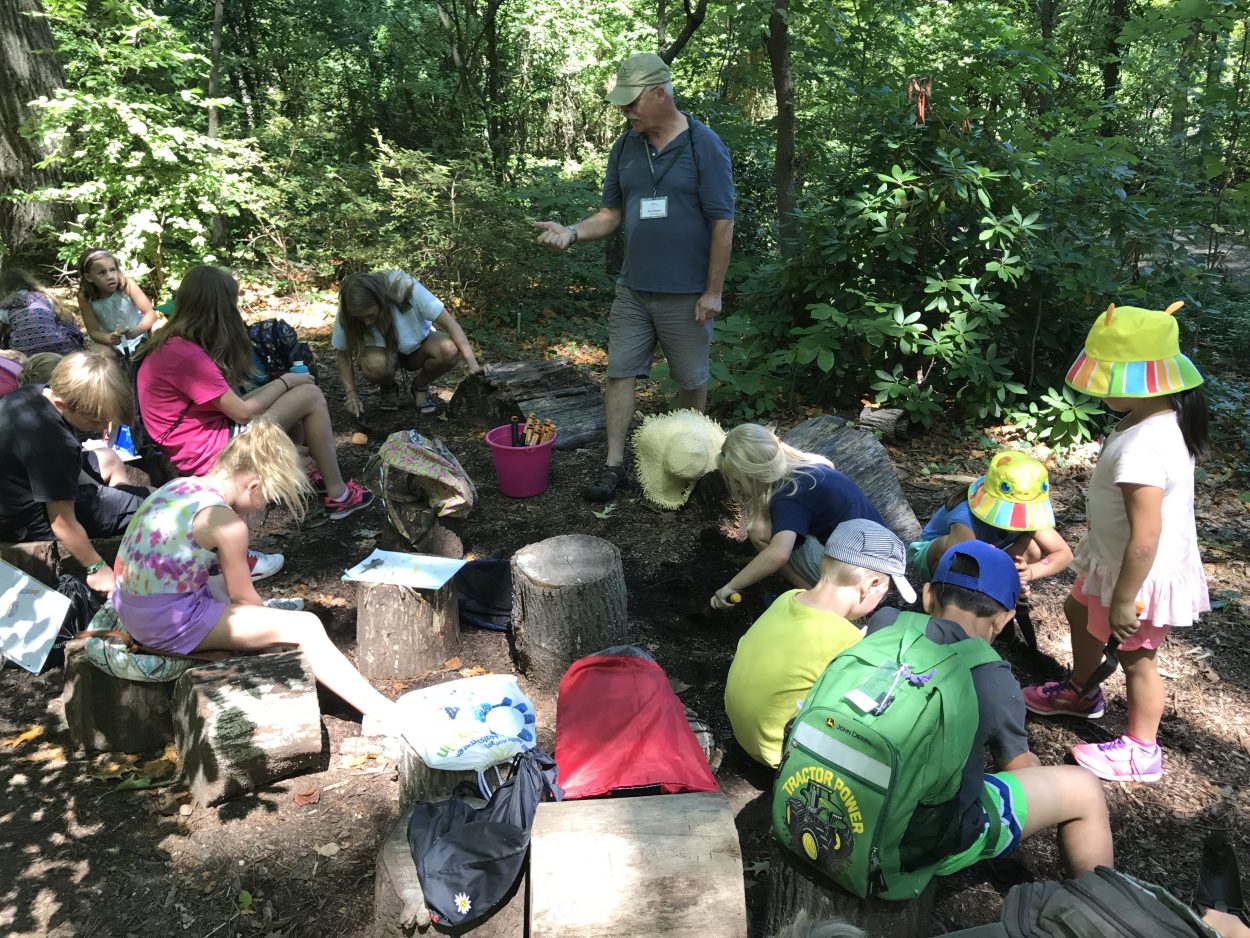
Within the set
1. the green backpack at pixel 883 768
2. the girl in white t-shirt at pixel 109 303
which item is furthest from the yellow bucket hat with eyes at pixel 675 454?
the girl in white t-shirt at pixel 109 303

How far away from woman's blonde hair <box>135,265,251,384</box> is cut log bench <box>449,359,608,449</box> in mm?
1985

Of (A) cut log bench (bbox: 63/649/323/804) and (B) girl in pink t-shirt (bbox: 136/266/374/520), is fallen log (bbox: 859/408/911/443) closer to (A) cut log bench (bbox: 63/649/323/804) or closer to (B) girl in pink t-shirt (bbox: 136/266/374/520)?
(B) girl in pink t-shirt (bbox: 136/266/374/520)

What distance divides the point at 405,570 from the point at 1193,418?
2.94 metres

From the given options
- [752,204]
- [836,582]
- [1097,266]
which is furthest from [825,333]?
[752,204]

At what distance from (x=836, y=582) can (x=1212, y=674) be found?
1956 mm

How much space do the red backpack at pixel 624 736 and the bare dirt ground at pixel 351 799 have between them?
0.42 m

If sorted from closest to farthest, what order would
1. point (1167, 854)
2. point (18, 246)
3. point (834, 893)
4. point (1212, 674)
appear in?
point (834, 893) → point (1167, 854) → point (1212, 674) → point (18, 246)

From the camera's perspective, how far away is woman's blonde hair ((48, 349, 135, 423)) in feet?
11.5

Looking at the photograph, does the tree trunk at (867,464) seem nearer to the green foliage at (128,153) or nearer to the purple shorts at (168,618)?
the purple shorts at (168,618)

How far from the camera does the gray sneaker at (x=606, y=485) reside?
486 centimetres

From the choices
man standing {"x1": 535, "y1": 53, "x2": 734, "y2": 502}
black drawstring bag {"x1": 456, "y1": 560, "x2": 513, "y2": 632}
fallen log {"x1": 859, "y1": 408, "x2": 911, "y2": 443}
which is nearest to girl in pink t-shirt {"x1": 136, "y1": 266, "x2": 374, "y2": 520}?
black drawstring bag {"x1": 456, "y1": 560, "x2": 513, "y2": 632}

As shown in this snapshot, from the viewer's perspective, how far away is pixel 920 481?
17.2ft

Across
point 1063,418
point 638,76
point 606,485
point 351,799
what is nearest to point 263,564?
point 351,799

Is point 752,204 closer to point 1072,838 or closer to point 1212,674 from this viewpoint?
point 1212,674
